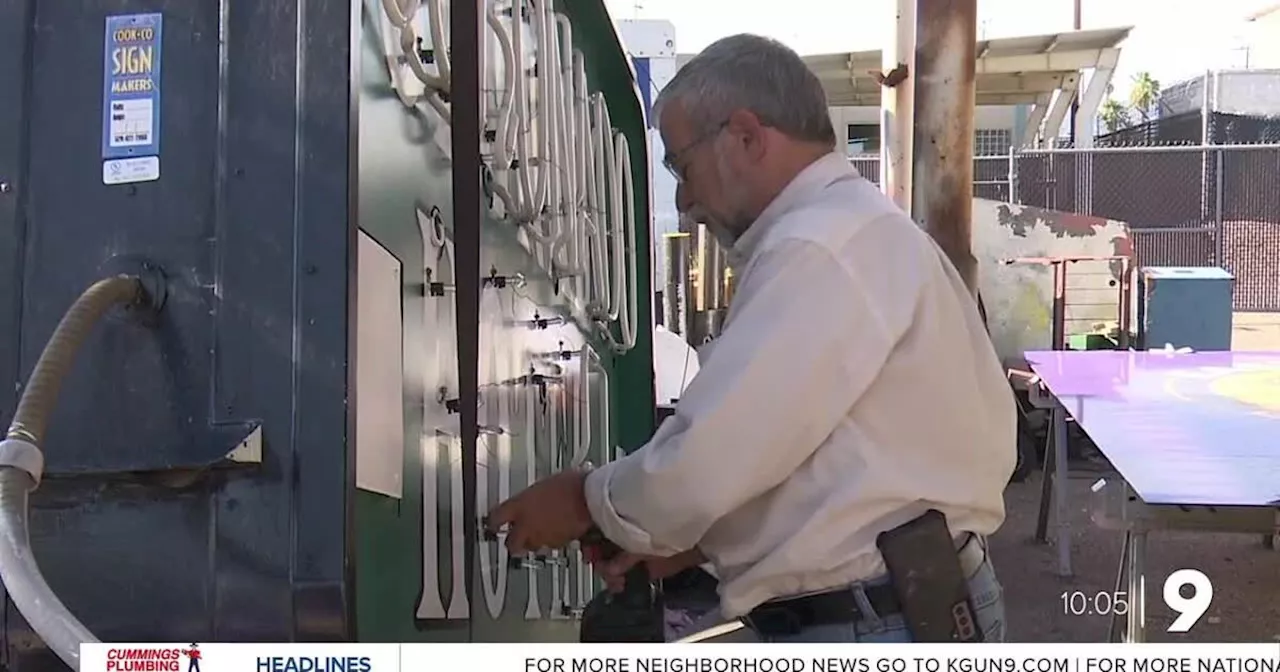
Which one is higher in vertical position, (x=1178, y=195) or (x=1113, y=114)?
(x=1113, y=114)

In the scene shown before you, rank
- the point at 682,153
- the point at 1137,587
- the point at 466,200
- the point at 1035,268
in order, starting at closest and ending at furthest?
1. the point at 466,200
2. the point at 682,153
3. the point at 1137,587
4. the point at 1035,268

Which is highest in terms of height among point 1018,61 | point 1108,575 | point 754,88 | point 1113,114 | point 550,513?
point 1113,114

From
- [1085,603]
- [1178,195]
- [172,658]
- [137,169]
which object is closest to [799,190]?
[137,169]

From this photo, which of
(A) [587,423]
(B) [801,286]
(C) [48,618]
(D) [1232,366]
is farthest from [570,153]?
(D) [1232,366]

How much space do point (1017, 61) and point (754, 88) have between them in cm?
751

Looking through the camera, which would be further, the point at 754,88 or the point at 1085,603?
the point at 1085,603

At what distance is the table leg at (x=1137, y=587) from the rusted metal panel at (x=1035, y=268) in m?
4.93

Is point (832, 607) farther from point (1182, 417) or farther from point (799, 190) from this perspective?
point (1182, 417)

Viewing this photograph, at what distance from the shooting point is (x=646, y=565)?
5.57ft

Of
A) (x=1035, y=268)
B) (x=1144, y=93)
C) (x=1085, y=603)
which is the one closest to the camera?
(x=1085, y=603)

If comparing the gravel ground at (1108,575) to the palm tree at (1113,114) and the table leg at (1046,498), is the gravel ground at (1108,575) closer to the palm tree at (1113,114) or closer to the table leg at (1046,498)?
the table leg at (1046,498)

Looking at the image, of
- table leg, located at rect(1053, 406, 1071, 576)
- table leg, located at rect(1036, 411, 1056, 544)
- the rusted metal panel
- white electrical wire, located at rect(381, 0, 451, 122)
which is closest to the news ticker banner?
white electrical wire, located at rect(381, 0, 451, 122)

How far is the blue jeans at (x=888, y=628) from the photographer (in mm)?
1433

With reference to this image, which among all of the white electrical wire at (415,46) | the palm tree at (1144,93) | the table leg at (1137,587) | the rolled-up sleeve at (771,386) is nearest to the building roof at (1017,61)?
the table leg at (1137,587)
